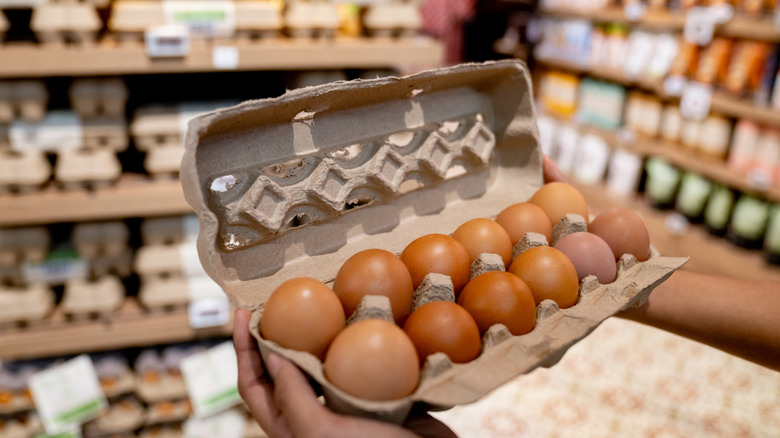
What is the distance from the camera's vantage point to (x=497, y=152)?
1.48 meters

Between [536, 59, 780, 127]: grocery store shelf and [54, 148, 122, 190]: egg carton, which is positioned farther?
[536, 59, 780, 127]: grocery store shelf

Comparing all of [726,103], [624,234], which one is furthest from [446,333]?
[726,103]

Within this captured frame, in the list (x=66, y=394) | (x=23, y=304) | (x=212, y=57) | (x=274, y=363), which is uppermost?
(x=212, y=57)

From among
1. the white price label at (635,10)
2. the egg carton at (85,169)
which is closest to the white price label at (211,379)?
the egg carton at (85,169)

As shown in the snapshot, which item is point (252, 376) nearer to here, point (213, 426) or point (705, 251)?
point (213, 426)

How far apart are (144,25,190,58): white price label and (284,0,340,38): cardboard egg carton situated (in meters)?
0.34

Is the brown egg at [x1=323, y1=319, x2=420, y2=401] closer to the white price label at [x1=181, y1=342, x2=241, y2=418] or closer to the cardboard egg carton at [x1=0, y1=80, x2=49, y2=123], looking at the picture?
the white price label at [x1=181, y1=342, x2=241, y2=418]

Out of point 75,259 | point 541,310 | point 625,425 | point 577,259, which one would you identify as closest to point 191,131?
point 541,310

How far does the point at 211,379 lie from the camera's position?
200cm

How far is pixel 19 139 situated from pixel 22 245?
340 mm

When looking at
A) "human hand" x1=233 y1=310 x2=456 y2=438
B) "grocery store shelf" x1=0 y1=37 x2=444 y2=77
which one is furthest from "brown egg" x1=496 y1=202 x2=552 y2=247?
"grocery store shelf" x1=0 y1=37 x2=444 y2=77

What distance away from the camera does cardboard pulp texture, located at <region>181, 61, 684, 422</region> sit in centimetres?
89

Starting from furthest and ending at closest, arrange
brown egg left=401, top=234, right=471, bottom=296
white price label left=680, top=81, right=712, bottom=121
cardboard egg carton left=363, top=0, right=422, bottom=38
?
white price label left=680, top=81, right=712, bottom=121 → cardboard egg carton left=363, top=0, right=422, bottom=38 → brown egg left=401, top=234, right=471, bottom=296

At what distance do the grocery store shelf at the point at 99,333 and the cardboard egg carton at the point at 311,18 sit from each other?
1.06m
